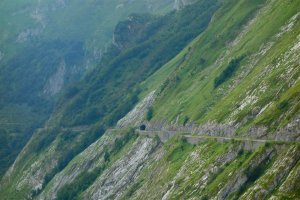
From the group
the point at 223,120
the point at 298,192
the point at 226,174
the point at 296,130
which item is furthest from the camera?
the point at 223,120

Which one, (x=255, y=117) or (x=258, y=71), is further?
(x=258, y=71)

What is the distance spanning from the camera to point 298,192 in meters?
116

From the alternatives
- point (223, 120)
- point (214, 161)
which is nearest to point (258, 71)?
point (223, 120)

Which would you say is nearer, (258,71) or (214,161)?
(214,161)

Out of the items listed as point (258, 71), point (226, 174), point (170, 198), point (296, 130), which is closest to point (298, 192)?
point (296, 130)

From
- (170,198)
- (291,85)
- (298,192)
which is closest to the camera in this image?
(298,192)

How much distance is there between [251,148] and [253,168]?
1214 cm

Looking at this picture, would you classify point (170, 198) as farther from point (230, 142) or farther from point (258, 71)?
point (258, 71)

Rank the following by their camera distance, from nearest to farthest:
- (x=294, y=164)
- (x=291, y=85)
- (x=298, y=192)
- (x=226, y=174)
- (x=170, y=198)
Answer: (x=298, y=192) → (x=294, y=164) → (x=226, y=174) → (x=291, y=85) → (x=170, y=198)

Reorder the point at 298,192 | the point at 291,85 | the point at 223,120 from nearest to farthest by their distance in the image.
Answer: the point at 298,192 < the point at 291,85 < the point at 223,120

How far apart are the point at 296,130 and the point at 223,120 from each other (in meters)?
50.3

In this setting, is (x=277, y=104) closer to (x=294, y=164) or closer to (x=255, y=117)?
(x=255, y=117)

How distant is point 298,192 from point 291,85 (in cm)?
4604

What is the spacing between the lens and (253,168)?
13888cm
